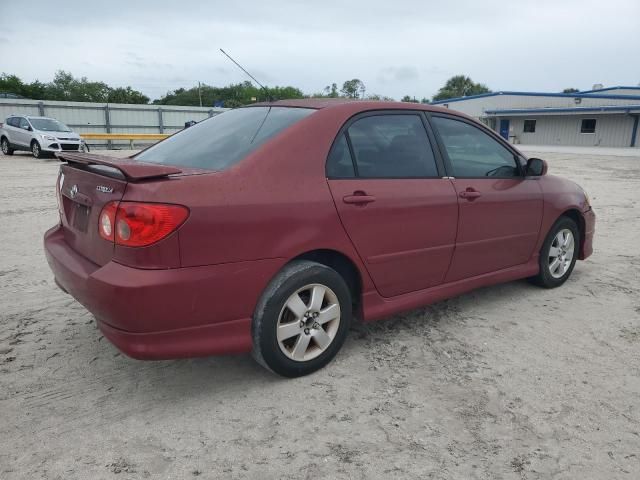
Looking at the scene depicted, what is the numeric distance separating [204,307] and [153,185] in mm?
645

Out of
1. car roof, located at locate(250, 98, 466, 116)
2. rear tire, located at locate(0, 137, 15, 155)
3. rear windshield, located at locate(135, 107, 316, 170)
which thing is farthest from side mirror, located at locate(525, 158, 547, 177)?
rear tire, located at locate(0, 137, 15, 155)

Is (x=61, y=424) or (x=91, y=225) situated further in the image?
(x=91, y=225)

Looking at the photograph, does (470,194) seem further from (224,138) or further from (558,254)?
(224,138)

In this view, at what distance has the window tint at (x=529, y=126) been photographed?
38625mm

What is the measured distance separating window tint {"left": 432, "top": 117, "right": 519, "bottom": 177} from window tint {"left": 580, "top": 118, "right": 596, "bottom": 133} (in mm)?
36590

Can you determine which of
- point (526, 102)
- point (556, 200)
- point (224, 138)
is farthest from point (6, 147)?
point (526, 102)

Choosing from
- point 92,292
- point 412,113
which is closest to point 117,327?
point 92,292

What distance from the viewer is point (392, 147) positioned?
3357 mm

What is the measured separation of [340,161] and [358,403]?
4.56 ft

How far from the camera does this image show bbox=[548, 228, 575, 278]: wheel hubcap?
181 inches

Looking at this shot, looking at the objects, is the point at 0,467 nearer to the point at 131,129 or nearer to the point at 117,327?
the point at 117,327

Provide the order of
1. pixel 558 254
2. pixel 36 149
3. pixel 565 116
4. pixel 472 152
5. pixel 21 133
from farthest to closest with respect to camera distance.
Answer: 1. pixel 565 116
2. pixel 21 133
3. pixel 36 149
4. pixel 558 254
5. pixel 472 152

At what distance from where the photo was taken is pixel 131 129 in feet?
88.6

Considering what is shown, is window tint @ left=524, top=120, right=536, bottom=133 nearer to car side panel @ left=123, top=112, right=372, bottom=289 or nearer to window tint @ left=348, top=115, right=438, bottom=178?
window tint @ left=348, top=115, right=438, bottom=178
